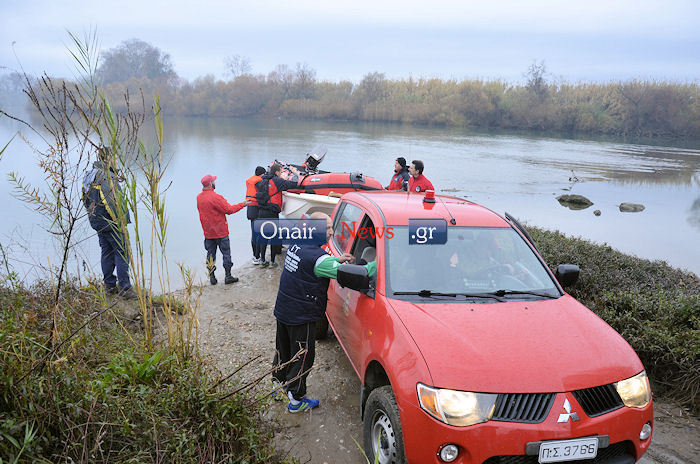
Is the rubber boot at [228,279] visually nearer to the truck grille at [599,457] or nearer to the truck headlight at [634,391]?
the truck grille at [599,457]

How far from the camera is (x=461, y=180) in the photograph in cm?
2106

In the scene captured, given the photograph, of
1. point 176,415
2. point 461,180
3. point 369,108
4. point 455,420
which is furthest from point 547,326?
point 369,108

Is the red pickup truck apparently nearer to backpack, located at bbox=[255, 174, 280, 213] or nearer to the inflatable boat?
the inflatable boat

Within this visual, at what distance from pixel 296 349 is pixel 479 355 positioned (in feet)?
5.47

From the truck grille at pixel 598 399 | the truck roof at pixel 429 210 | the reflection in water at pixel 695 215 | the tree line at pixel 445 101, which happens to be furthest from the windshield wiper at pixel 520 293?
the tree line at pixel 445 101

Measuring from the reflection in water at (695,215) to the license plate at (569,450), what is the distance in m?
15.3

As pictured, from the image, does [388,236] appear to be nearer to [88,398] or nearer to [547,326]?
[547,326]

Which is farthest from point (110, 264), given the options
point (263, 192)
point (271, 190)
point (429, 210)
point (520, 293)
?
point (520, 293)

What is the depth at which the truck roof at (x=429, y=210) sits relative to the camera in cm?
389

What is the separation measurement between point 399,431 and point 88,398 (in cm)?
169

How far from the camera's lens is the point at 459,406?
2.42 meters

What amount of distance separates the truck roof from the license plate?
6.23ft

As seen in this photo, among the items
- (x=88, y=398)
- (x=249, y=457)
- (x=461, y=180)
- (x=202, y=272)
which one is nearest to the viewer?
(x=88, y=398)

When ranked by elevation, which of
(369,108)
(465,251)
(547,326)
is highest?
(369,108)
